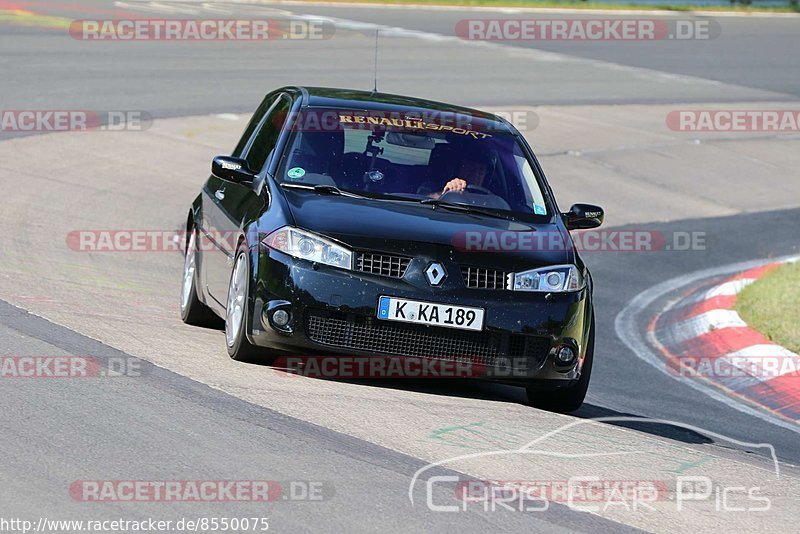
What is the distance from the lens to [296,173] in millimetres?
8180

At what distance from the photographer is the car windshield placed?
323 inches

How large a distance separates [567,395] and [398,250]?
4.53 ft

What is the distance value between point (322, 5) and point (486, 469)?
3027 centimetres

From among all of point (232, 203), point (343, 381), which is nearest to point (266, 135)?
point (232, 203)

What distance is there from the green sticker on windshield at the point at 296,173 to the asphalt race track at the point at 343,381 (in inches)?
41.6

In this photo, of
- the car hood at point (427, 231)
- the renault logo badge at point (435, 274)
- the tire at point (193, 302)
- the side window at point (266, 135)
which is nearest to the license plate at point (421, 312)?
the renault logo badge at point (435, 274)

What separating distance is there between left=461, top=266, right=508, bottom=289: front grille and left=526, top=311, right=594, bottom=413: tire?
0.69 meters

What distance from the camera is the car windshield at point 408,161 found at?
8203mm

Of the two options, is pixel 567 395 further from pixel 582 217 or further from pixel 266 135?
pixel 266 135

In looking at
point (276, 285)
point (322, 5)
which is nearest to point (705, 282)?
point (276, 285)

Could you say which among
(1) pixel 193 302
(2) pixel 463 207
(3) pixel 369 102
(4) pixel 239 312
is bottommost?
(1) pixel 193 302

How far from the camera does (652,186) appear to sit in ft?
60.3

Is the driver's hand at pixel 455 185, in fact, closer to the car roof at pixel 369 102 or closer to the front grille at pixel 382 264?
the car roof at pixel 369 102

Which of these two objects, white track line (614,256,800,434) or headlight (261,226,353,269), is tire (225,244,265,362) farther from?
white track line (614,256,800,434)
